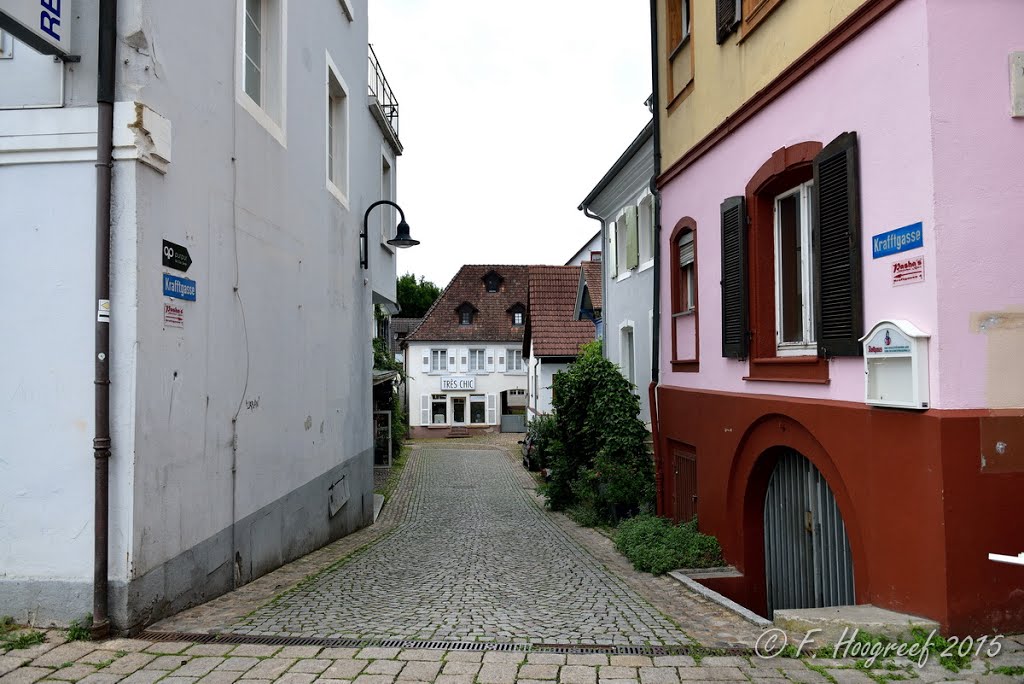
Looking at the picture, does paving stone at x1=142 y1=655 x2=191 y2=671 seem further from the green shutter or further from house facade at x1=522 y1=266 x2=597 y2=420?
house facade at x1=522 y1=266 x2=597 y2=420

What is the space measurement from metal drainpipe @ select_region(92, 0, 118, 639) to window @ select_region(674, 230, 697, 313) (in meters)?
7.18

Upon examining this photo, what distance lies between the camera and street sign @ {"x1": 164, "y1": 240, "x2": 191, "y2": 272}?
559cm

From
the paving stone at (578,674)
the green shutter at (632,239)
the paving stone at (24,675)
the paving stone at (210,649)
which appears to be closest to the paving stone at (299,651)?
the paving stone at (210,649)

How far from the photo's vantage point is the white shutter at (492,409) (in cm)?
4831

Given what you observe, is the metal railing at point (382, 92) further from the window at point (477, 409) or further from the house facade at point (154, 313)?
the window at point (477, 409)

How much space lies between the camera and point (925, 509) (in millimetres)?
5207

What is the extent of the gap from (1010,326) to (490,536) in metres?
8.76

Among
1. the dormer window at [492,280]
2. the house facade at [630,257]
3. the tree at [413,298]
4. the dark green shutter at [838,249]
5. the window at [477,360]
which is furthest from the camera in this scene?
the tree at [413,298]

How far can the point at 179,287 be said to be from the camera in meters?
5.75

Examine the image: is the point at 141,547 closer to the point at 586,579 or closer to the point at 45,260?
the point at 45,260

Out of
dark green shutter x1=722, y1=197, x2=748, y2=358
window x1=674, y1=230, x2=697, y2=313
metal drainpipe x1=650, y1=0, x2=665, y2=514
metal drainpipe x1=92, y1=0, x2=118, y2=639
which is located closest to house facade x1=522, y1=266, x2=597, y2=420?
metal drainpipe x1=650, y1=0, x2=665, y2=514

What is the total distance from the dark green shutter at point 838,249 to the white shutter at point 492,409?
1654 inches

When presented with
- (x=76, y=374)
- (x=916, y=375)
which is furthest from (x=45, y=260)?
(x=916, y=375)

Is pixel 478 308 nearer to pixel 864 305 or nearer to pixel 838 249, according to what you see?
pixel 838 249
